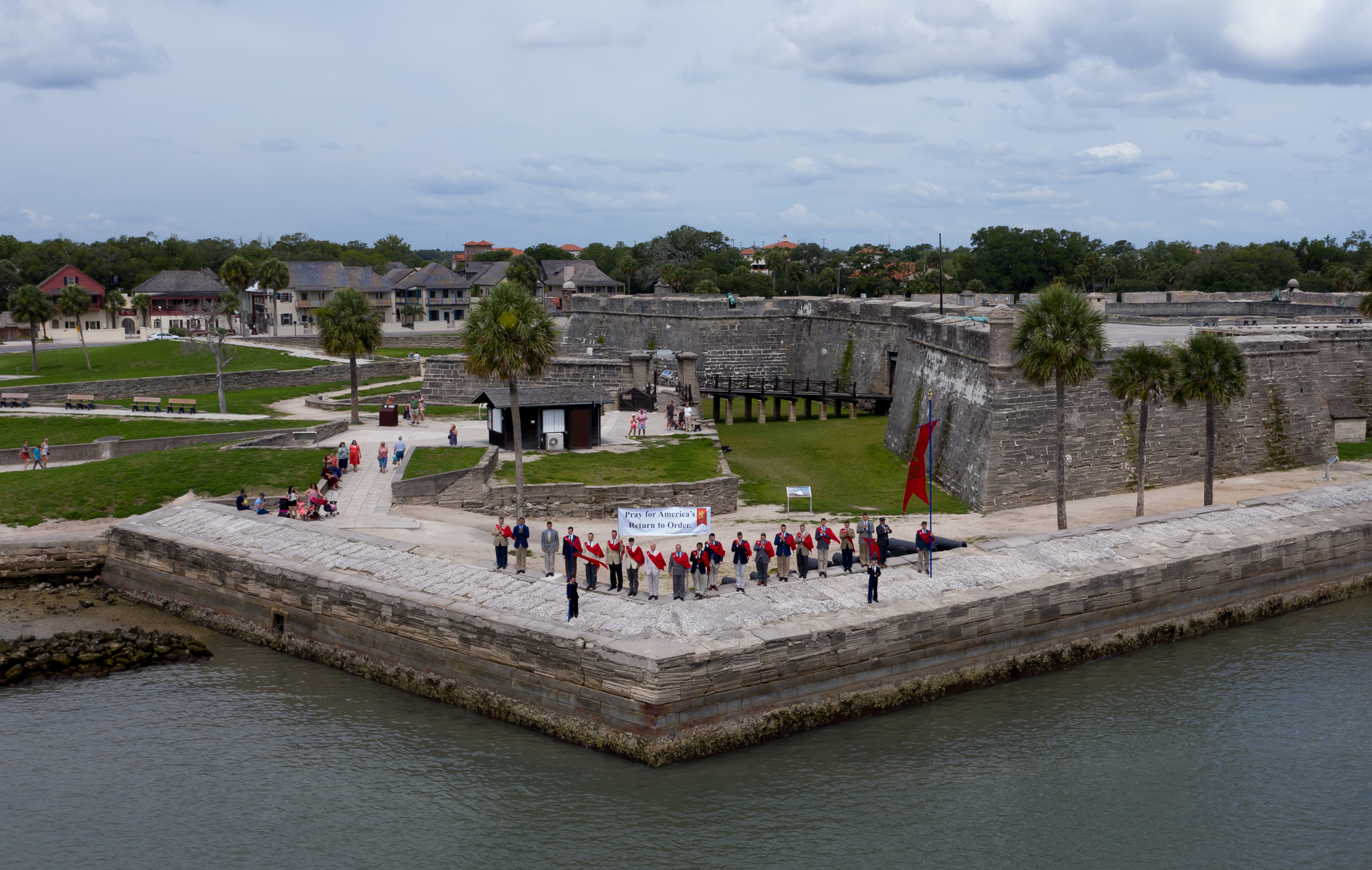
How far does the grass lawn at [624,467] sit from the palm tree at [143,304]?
67.3 meters

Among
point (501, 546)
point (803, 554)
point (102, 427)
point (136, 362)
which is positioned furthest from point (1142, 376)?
point (136, 362)

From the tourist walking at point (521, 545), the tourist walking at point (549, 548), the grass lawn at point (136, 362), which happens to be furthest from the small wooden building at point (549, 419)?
the grass lawn at point (136, 362)

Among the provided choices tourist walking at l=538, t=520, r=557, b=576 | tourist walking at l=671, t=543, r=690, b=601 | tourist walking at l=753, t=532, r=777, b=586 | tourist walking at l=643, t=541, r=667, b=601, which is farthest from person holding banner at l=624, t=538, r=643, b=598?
tourist walking at l=753, t=532, r=777, b=586

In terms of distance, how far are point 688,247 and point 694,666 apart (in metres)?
104

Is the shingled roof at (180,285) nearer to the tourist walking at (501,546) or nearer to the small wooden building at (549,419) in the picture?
the small wooden building at (549,419)

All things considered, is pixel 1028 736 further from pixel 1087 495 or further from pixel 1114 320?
pixel 1114 320

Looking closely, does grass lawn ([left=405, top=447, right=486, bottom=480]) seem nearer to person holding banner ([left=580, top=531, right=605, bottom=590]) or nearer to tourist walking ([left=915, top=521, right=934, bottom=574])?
person holding banner ([left=580, top=531, right=605, bottom=590])

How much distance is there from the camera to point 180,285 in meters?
93.3

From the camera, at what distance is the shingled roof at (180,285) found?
303 ft

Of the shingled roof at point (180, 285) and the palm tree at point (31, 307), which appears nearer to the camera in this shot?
the palm tree at point (31, 307)

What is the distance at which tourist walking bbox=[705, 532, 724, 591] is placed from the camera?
21453 millimetres

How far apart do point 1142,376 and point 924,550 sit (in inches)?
361

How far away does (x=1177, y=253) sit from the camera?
10688cm

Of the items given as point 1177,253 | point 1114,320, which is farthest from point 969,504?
point 1177,253
